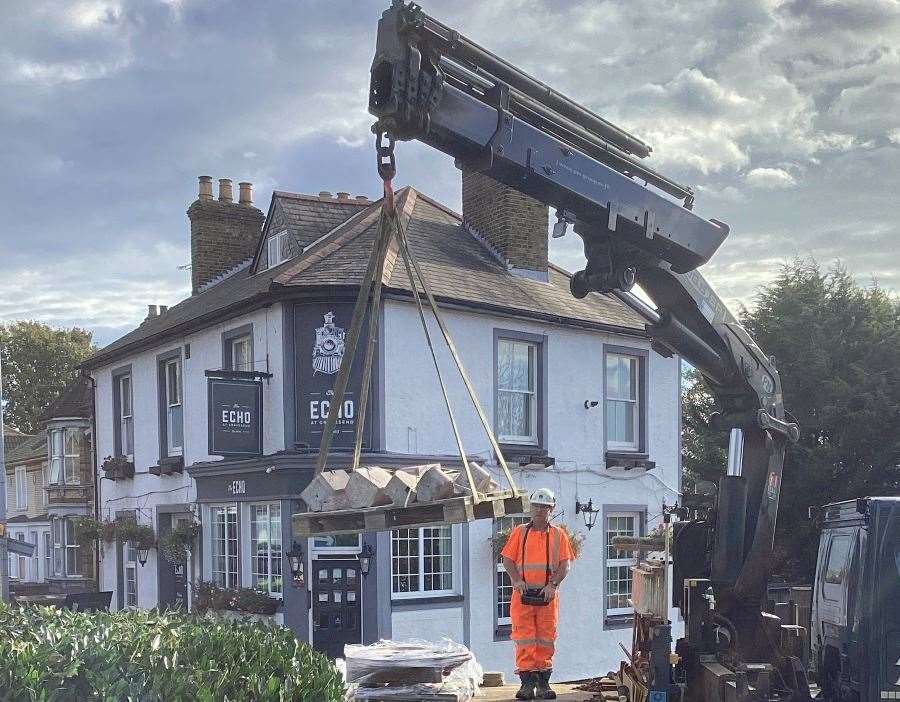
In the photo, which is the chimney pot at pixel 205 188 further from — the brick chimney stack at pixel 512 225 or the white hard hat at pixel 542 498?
the white hard hat at pixel 542 498

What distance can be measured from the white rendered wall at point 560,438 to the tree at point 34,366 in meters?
34.0

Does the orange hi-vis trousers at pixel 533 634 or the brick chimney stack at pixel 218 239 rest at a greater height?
the brick chimney stack at pixel 218 239

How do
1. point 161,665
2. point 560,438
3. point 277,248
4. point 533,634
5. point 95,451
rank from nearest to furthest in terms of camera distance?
point 161,665, point 533,634, point 560,438, point 277,248, point 95,451

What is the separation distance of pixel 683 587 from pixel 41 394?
4426cm

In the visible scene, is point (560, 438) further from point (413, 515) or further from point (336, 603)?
point (413, 515)

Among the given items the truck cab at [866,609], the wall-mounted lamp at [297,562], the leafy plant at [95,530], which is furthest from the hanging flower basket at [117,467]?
the truck cab at [866,609]

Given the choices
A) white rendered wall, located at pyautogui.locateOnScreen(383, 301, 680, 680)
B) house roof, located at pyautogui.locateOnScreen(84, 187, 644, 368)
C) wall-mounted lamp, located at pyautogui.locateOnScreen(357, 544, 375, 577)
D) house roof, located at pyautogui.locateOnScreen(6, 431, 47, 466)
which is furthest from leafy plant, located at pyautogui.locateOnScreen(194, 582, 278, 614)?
house roof, located at pyautogui.locateOnScreen(6, 431, 47, 466)

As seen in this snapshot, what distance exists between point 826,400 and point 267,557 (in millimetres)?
14737

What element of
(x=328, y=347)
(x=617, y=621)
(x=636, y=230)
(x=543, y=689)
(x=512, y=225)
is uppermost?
(x=512, y=225)

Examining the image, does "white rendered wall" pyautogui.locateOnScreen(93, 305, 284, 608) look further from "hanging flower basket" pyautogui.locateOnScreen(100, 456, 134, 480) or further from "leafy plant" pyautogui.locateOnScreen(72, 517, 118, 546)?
"leafy plant" pyautogui.locateOnScreen(72, 517, 118, 546)

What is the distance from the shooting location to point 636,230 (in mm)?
8062

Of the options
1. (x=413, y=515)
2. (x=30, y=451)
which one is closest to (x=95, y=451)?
(x=30, y=451)

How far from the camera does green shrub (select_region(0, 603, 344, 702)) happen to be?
442 centimetres

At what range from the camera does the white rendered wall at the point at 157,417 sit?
16.1m
